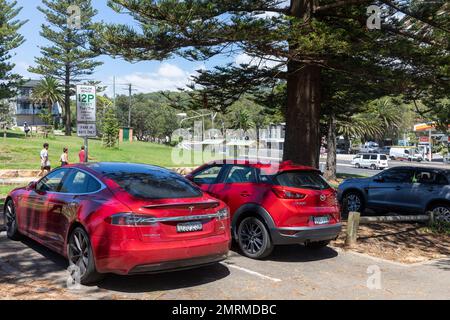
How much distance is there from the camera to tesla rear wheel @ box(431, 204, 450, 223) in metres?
11.2

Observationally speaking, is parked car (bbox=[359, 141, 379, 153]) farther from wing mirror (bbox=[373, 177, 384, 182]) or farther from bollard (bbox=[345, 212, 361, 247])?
bollard (bbox=[345, 212, 361, 247])

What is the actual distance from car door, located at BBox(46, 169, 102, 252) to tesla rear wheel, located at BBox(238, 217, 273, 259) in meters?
2.65

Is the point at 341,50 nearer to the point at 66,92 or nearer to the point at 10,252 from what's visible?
the point at 10,252

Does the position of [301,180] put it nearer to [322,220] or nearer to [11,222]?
[322,220]

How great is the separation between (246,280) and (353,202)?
819cm

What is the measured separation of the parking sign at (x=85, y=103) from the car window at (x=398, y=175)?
8010mm

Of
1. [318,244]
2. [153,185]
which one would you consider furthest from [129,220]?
[318,244]

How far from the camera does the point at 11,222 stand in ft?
26.1

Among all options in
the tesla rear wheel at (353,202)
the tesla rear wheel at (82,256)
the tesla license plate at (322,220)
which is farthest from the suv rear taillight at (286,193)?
the tesla rear wheel at (353,202)

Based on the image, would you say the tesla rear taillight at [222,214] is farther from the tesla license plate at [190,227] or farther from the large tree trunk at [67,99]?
the large tree trunk at [67,99]

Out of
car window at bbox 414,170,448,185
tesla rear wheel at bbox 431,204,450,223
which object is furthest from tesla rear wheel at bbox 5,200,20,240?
car window at bbox 414,170,448,185

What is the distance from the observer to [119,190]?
5641mm

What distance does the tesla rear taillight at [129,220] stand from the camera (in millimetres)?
5215
